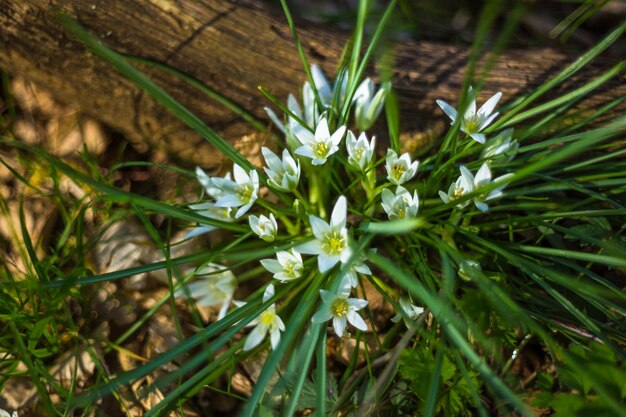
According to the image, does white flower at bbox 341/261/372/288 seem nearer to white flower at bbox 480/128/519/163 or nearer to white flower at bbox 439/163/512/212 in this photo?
white flower at bbox 439/163/512/212

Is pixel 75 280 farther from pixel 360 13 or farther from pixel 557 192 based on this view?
pixel 557 192

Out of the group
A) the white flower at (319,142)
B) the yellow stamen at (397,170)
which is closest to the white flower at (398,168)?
the yellow stamen at (397,170)

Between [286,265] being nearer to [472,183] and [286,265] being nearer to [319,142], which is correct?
[319,142]

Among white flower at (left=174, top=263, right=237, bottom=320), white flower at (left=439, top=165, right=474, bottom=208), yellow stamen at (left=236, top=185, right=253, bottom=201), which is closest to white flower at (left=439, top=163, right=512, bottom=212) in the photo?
white flower at (left=439, top=165, right=474, bottom=208)

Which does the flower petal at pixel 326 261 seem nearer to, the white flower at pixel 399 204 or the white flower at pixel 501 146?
the white flower at pixel 399 204

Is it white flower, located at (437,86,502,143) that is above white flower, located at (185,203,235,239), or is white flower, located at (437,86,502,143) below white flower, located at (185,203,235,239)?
above

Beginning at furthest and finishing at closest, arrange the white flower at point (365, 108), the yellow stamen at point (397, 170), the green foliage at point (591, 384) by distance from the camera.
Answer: the white flower at point (365, 108) → the yellow stamen at point (397, 170) → the green foliage at point (591, 384)

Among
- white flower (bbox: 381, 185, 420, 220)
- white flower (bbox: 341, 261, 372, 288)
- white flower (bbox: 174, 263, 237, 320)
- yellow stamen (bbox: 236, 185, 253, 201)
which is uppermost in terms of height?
white flower (bbox: 381, 185, 420, 220)
